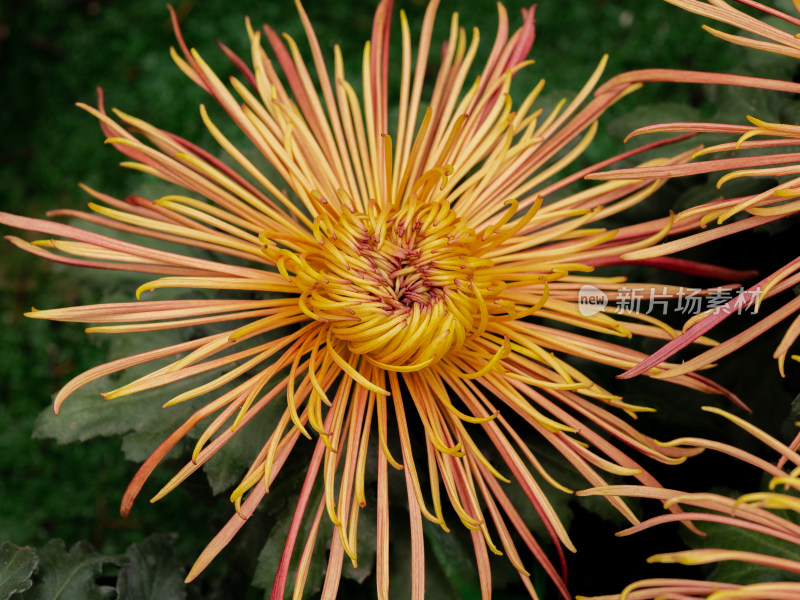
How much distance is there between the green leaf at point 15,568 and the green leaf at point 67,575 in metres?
0.05

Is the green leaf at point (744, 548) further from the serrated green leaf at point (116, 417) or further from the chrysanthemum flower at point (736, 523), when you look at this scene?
the serrated green leaf at point (116, 417)

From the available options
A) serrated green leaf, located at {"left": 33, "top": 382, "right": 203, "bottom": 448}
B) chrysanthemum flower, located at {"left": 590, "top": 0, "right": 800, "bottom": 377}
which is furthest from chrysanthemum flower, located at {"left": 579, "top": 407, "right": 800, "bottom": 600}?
serrated green leaf, located at {"left": 33, "top": 382, "right": 203, "bottom": 448}

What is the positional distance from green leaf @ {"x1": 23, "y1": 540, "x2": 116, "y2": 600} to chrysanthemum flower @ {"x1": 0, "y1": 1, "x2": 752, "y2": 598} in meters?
0.24

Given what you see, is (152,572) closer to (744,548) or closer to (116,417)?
(116,417)

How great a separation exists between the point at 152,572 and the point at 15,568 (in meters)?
0.17

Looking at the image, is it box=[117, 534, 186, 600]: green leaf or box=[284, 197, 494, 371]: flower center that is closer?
box=[284, 197, 494, 371]: flower center

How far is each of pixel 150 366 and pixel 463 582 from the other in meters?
0.42

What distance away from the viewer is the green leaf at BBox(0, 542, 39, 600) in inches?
30.0

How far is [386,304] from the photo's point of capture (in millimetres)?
707

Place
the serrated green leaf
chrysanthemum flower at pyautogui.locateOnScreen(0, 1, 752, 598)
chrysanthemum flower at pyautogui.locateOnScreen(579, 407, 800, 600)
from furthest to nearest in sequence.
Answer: the serrated green leaf → chrysanthemum flower at pyautogui.locateOnScreen(0, 1, 752, 598) → chrysanthemum flower at pyautogui.locateOnScreen(579, 407, 800, 600)


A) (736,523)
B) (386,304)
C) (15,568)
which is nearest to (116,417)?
(15,568)

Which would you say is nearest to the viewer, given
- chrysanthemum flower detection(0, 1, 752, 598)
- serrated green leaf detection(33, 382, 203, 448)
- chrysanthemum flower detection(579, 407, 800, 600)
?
chrysanthemum flower detection(579, 407, 800, 600)

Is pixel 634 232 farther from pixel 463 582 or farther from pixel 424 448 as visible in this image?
pixel 463 582

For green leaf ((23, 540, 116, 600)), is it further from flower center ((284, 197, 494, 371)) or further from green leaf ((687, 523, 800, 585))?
green leaf ((687, 523, 800, 585))
